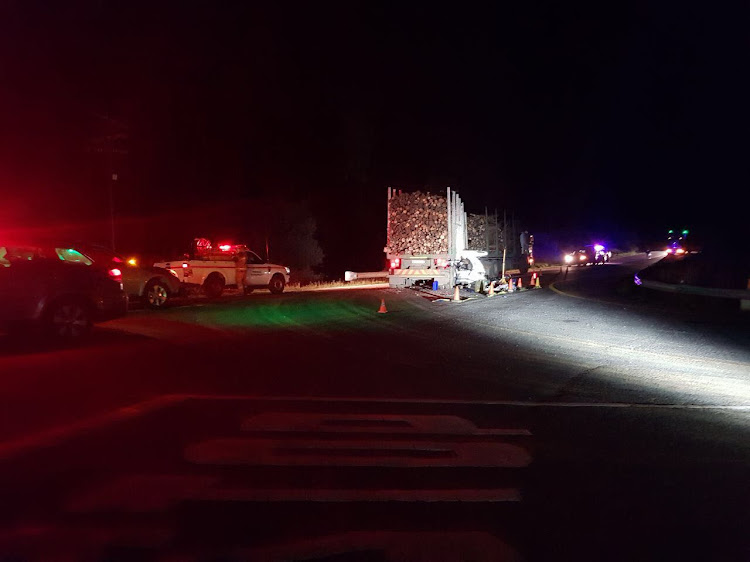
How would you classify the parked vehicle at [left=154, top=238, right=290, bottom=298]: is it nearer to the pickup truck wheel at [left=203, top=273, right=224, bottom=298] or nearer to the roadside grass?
the pickup truck wheel at [left=203, top=273, right=224, bottom=298]

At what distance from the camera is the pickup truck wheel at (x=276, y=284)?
26.6m

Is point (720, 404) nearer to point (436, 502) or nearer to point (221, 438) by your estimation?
point (436, 502)

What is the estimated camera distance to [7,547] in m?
4.59

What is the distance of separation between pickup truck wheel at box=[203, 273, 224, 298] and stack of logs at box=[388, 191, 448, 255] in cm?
644

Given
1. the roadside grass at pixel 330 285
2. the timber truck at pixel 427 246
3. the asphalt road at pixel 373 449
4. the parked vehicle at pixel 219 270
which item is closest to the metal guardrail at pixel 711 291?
the asphalt road at pixel 373 449

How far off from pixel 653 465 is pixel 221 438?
4239 mm

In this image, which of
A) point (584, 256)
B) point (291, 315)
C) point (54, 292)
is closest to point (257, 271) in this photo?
point (291, 315)

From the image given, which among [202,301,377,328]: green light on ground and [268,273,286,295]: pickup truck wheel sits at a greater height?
[268,273,286,295]: pickup truck wheel

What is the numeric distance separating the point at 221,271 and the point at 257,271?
70.6 inches

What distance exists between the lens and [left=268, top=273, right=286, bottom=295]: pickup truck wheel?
26641 millimetres

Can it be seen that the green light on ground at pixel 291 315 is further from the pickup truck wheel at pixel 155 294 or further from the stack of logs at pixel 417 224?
the stack of logs at pixel 417 224

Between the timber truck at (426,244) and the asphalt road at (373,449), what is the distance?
11687 mm

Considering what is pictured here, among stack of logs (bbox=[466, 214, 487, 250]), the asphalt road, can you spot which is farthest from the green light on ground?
stack of logs (bbox=[466, 214, 487, 250])

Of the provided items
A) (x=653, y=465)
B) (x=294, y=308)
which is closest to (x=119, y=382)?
(x=653, y=465)
